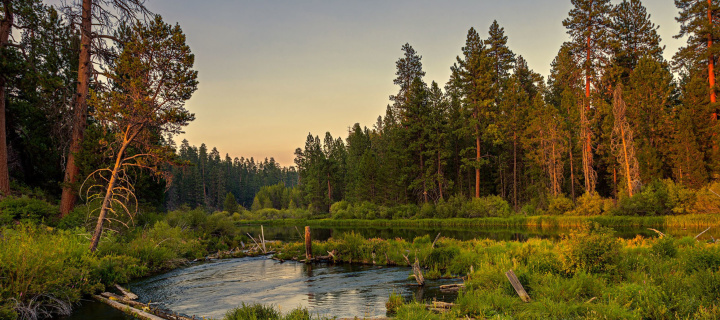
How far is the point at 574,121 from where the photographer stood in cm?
4912

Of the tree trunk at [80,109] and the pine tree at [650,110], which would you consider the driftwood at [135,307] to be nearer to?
the tree trunk at [80,109]

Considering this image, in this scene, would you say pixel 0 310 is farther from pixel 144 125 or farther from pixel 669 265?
pixel 669 265

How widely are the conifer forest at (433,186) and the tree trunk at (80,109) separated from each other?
10 cm

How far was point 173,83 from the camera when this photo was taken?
17766 millimetres

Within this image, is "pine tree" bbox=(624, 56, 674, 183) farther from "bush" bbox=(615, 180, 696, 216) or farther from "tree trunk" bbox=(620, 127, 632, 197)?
"bush" bbox=(615, 180, 696, 216)

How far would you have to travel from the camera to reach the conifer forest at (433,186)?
12.0m

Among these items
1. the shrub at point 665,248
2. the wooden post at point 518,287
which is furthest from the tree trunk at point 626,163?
the wooden post at point 518,287

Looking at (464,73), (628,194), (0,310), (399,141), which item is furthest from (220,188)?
(0,310)

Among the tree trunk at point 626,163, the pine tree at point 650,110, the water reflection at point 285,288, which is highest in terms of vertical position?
the pine tree at point 650,110

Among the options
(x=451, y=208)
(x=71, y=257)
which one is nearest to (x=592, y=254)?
(x=71, y=257)

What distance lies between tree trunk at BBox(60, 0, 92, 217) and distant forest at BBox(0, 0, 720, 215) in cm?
8

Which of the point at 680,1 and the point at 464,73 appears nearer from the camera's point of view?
the point at 680,1

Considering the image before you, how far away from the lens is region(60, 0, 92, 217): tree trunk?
858 inches

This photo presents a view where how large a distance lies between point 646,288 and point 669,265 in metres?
3.80
